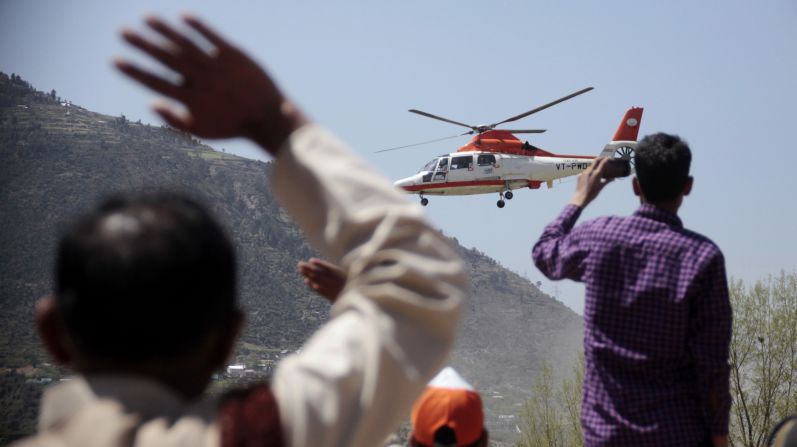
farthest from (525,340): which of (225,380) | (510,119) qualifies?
(510,119)

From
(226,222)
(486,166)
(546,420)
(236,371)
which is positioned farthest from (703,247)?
(226,222)

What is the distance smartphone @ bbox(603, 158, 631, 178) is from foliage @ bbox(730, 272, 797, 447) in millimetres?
38502

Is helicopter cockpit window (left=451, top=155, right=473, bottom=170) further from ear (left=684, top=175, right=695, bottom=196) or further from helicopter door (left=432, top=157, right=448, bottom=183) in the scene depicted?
ear (left=684, top=175, right=695, bottom=196)

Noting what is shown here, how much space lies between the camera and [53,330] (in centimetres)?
115

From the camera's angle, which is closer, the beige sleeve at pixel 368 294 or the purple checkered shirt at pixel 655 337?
the beige sleeve at pixel 368 294

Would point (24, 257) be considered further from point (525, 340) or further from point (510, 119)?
point (510, 119)

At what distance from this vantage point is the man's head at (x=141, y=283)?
3.46 ft

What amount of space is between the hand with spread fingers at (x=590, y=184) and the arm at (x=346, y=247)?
237 cm

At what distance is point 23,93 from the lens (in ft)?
606

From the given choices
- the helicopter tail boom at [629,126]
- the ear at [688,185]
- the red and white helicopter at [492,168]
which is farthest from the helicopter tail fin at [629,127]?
the ear at [688,185]

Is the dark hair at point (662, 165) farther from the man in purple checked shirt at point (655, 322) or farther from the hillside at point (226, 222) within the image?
the hillside at point (226, 222)

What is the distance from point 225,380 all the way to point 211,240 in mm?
84652

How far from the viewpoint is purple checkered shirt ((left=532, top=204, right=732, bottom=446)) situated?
3129mm

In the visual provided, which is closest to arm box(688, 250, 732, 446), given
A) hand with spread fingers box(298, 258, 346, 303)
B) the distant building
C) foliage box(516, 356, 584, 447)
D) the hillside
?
hand with spread fingers box(298, 258, 346, 303)
